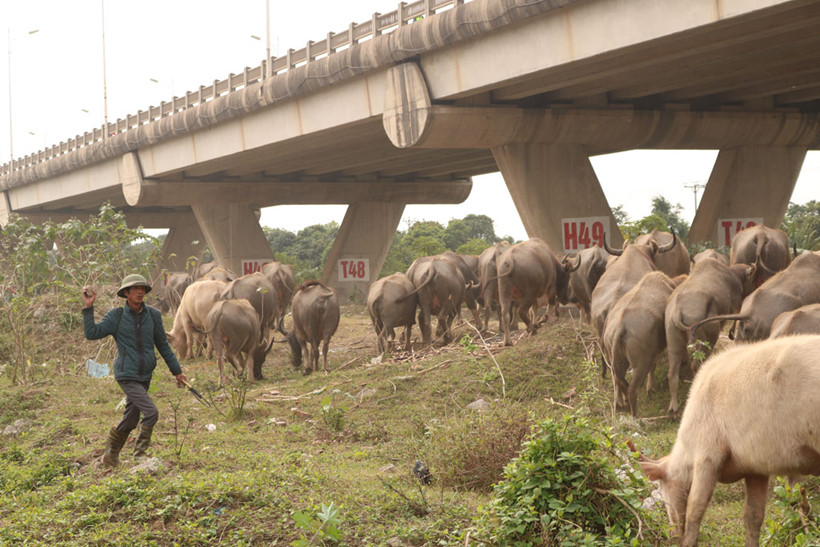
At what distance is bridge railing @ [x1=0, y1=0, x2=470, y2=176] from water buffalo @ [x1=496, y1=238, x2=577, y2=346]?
5.06m

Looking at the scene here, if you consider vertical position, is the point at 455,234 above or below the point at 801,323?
above

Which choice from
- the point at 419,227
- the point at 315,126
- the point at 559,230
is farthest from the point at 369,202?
the point at 419,227

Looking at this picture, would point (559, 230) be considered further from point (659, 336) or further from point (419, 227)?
point (419, 227)

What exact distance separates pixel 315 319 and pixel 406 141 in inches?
190

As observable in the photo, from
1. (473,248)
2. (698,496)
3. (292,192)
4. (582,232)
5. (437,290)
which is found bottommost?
(698,496)

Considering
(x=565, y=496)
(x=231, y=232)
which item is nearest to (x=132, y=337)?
(x=565, y=496)

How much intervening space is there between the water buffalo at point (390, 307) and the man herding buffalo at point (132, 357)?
6.82 m

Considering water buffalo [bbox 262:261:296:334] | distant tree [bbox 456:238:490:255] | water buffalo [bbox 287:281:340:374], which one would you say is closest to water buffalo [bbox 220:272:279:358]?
water buffalo [bbox 287:281:340:374]

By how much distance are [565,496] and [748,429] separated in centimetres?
127

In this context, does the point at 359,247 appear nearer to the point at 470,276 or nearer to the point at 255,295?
the point at 470,276

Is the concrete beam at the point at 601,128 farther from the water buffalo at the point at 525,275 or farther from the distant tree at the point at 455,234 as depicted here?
the distant tree at the point at 455,234

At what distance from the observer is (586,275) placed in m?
14.7

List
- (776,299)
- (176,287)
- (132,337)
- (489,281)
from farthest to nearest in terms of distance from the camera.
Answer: (176,287)
(489,281)
(776,299)
(132,337)

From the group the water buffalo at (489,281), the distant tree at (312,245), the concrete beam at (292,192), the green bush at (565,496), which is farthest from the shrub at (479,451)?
the distant tree at (312,245)
